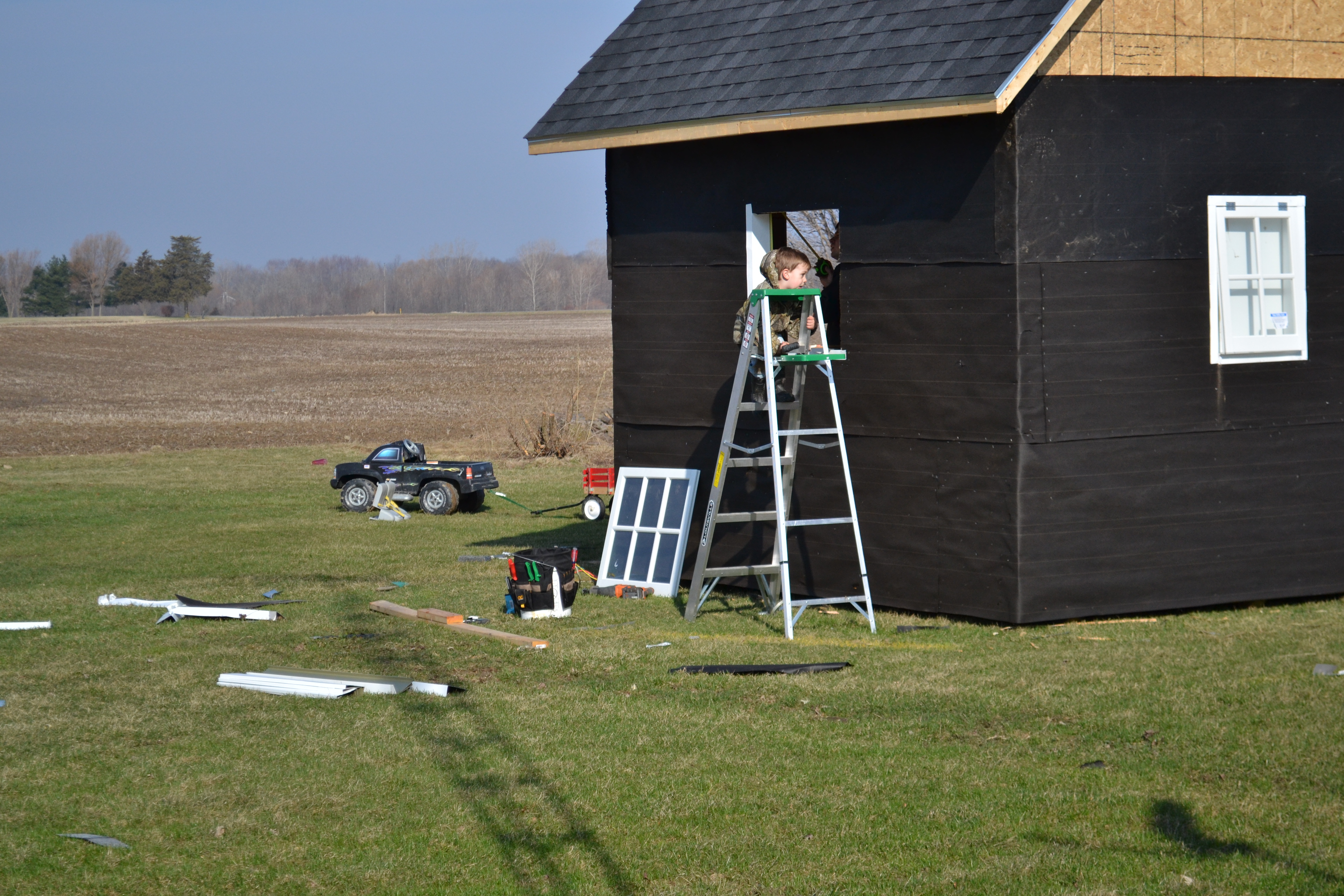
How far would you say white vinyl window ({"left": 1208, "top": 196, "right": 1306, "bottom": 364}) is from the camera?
33.2 feet

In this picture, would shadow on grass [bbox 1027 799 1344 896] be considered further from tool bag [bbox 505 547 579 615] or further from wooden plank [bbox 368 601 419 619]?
wooden plank [bbox 368 601 419 619]

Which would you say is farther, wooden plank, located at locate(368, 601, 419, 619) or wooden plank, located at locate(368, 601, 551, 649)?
wooden plank, located at locate(368, 601, 419, 619)

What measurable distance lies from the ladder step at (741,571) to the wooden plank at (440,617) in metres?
1.99

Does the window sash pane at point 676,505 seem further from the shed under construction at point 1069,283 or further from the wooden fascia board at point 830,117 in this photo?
the wooden fascia board at point 830,117

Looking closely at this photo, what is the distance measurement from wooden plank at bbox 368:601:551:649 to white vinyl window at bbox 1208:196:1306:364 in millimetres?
5600

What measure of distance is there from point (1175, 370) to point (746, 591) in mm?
4024

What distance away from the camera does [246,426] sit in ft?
105

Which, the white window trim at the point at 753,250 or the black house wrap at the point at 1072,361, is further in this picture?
the white window trim at the point at 753,250

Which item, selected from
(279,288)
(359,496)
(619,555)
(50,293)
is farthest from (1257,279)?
(279,288)

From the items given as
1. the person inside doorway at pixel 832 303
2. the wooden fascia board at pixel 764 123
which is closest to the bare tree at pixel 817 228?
the person inside doorway at pixel 832 303

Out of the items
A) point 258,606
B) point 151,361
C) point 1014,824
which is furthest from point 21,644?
point 151,361

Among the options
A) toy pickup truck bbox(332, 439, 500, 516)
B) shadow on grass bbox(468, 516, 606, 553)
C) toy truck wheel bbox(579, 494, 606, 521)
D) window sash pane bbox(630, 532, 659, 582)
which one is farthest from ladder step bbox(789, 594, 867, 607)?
toy pickup truck bbox(332, 439, 500, 516)

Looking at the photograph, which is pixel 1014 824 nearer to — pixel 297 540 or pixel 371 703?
pixel 371 703

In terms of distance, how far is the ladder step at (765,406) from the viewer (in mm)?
10227
